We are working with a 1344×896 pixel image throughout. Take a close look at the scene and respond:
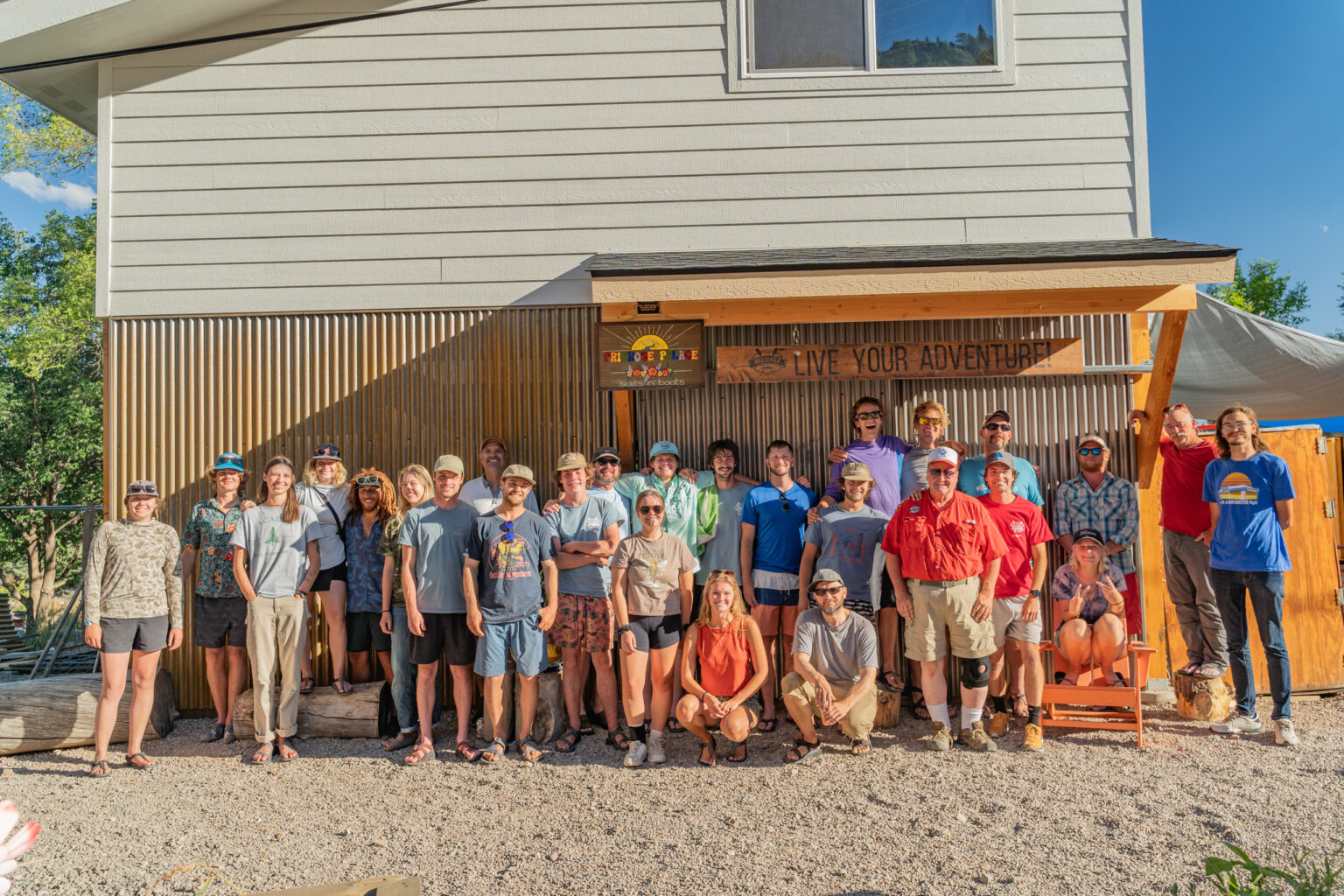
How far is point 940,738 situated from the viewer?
204 inches

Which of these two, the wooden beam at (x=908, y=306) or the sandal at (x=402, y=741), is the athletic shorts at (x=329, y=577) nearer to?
the sandal at (x=402, y=741)

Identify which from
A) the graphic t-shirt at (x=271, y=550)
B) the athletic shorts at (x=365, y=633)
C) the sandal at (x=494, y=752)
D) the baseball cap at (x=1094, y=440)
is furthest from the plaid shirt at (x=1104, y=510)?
the graphic t-shirt at (x=271, y=550)

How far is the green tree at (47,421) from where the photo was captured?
19.1 m

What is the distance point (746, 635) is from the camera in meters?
5.19

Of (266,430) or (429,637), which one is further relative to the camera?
(266,430)

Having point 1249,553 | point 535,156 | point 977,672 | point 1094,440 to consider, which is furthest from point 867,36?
point 977,672

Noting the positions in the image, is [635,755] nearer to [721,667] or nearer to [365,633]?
[721,667]

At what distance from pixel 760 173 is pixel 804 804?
468 centimetres

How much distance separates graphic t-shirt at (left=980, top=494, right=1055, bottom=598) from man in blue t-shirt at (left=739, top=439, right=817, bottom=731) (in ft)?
4.26

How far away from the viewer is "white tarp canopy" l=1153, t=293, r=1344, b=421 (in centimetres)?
965

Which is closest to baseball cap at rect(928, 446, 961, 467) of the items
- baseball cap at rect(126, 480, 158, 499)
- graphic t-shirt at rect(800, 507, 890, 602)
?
graphic t-shirt at rect(800, 507, 890, 602)

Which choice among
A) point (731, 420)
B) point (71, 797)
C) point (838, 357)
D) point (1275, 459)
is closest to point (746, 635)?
point (731, 420)

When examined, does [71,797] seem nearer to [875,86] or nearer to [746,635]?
[746,635]

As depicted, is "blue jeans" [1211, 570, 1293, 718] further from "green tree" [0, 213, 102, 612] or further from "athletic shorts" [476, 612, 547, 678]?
"green tree" [0, 213, 102, 612]
